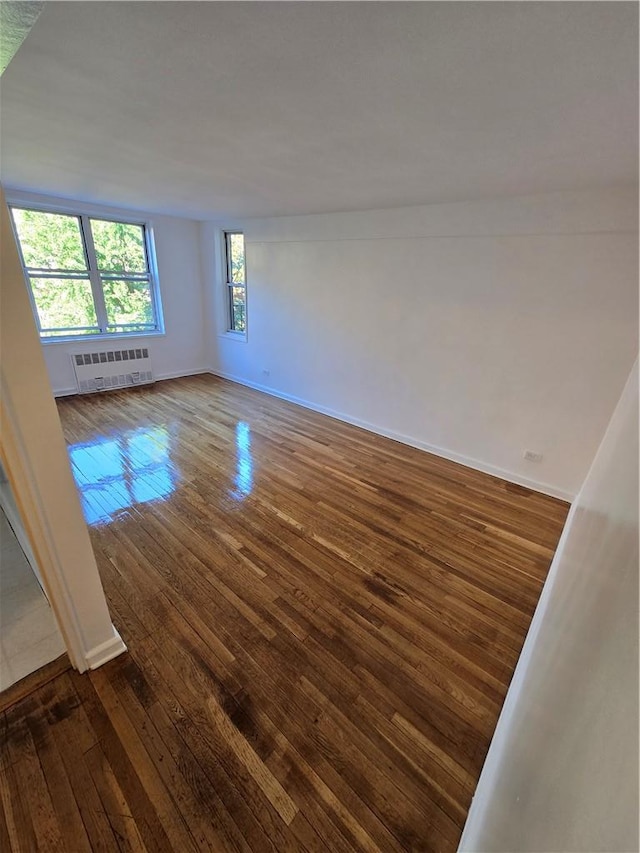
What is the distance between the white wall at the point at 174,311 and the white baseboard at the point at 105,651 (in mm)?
4354

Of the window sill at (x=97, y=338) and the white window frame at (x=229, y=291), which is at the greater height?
the white window frame at (x=229, y=291)

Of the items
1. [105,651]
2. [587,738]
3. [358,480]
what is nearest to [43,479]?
[105,651]

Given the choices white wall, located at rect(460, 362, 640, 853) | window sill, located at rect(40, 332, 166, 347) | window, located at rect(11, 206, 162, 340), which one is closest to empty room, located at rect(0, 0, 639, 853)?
white wall, located at rect(460, 362, 640, 853)

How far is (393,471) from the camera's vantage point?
340 centimetres

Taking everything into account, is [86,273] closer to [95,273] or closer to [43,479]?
[95,273]

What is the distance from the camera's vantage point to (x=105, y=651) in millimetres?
1605

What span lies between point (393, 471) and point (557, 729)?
2.80 m

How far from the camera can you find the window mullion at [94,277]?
4652 mm

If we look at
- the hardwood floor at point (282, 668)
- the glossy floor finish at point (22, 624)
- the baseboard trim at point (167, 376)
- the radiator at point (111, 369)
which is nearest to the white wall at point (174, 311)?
the baseboard trim at point (167, 376)

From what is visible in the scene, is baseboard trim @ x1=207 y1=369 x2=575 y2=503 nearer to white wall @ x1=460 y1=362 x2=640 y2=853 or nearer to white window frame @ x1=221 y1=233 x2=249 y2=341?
white window frame @ x1=221 y1=233 x2=249 y2=341

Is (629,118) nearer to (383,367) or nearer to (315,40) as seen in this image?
(315,40)

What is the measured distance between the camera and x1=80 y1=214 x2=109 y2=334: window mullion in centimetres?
465

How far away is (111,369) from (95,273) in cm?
134

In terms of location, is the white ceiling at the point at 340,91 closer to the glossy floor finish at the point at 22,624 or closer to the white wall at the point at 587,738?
the white wall at the point at 587,738
